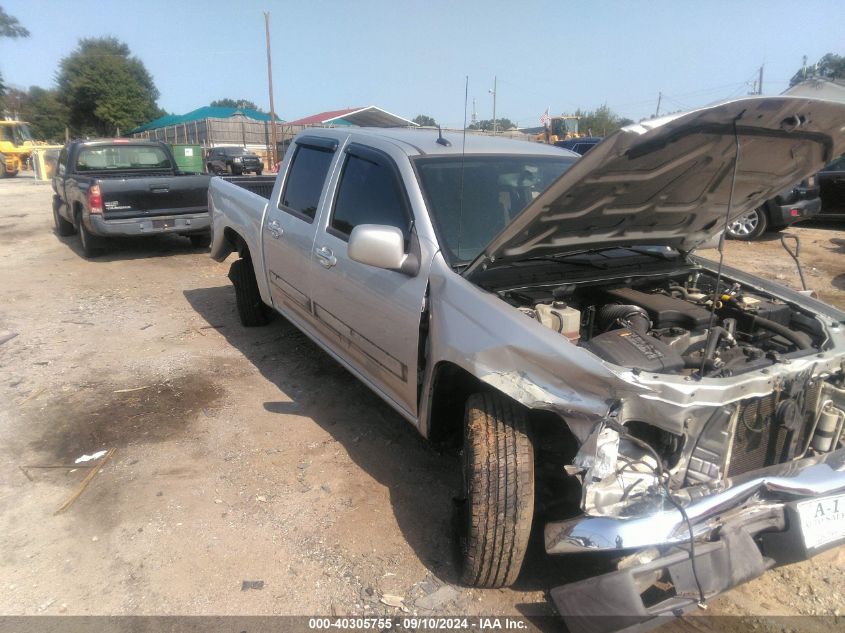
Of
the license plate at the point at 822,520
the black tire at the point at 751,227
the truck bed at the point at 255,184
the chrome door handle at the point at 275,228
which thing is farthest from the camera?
the black tire at the point at 751,227

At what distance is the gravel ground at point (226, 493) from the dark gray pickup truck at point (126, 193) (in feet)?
9.78

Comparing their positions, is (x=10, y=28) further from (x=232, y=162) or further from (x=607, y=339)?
(x=607, y=339)

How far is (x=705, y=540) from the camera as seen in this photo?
2.10m

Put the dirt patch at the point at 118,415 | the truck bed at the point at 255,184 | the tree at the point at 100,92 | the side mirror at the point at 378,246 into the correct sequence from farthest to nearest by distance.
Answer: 1. the tree at the point at 100,92
2. the truck bed at the point at 255,184
3. the dirt patch at the point at 118,415
4. the side mirror at the point at 378,246

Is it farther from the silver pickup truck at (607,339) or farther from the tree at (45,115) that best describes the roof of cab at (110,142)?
the tree at (45,115)

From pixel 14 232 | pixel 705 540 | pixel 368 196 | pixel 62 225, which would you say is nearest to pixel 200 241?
pixel 62 225

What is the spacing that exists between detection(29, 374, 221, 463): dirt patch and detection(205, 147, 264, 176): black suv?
856 inches

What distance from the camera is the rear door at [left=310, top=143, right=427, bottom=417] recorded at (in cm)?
299

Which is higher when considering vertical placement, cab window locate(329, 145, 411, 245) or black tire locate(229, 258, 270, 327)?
cab window locate(329, 145, 411, 245)

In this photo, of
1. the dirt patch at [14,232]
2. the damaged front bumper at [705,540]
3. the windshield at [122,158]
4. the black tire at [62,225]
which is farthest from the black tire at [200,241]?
the damaged front bumper at [705,540]

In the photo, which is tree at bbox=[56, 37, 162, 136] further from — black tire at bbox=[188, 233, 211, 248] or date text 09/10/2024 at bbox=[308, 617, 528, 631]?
date text 09/10/2024 at bbox=[308, 617, 528, 631]

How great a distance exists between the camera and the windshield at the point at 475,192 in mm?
3051

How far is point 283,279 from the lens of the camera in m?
4.45

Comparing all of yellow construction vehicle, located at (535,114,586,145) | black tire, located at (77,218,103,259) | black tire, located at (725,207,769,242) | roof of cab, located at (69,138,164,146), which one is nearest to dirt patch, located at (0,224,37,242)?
roof of cab, located at (69,138,164,146)
